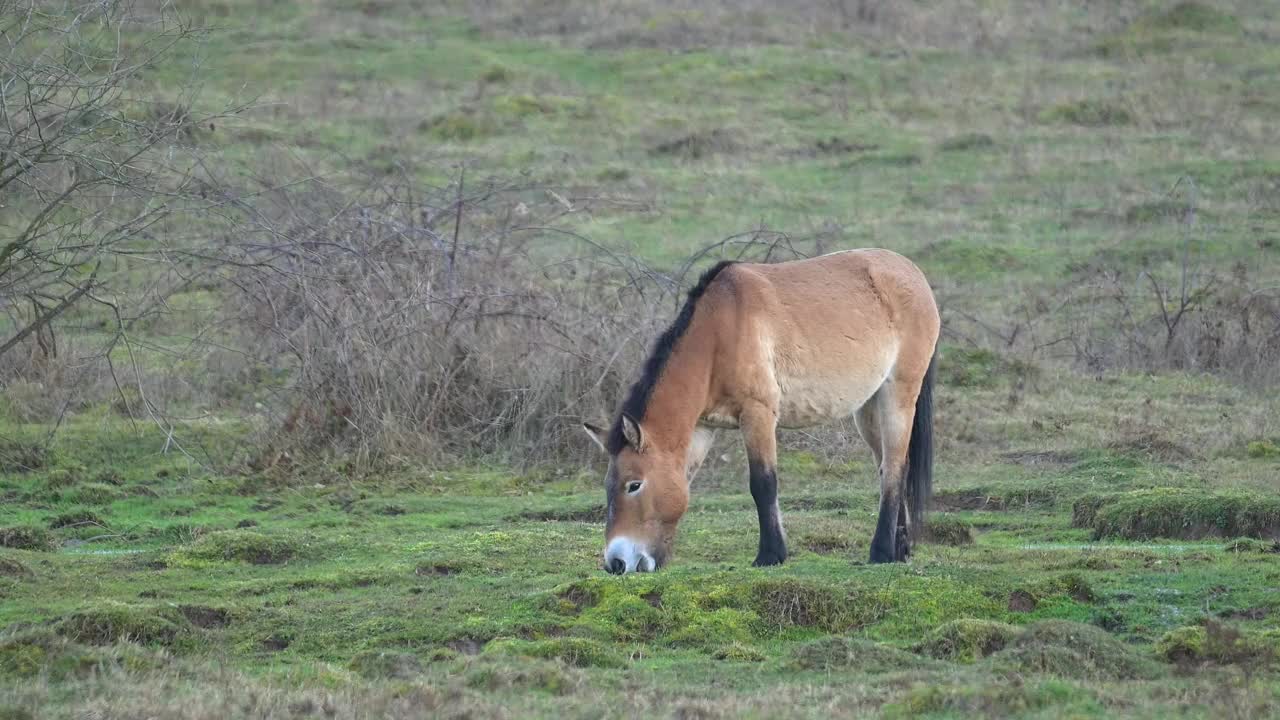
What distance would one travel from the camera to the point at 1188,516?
1081cm

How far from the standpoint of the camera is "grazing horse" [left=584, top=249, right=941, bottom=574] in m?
9.38

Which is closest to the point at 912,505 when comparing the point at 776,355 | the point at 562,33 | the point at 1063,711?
the point at 776,355

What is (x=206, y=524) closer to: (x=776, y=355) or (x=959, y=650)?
(x=776, y=355)

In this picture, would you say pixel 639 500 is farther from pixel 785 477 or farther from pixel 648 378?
pixel 785 477

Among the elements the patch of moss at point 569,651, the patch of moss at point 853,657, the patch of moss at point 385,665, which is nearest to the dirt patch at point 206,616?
the patch of moss at point 385,665

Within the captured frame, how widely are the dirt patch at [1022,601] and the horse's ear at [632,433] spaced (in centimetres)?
217

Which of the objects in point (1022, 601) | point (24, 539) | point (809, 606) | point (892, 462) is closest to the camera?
point (809, 606)

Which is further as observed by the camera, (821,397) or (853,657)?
(821,397)

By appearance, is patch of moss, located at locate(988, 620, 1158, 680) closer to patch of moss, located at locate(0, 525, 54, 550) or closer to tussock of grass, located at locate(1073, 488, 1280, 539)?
tussock of grass, located at locate(1073, 488, 1280, 539)

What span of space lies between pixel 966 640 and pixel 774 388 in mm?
2478

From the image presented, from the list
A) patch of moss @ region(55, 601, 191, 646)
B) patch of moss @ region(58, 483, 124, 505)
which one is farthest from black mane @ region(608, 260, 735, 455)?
patch of moss @ region(58, 483, 124, 505)

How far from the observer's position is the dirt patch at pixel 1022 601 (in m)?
8.49

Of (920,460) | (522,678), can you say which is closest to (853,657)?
(522,678)

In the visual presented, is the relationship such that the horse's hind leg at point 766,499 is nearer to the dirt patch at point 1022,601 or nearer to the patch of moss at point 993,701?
the dirt patch at point 1022,601
